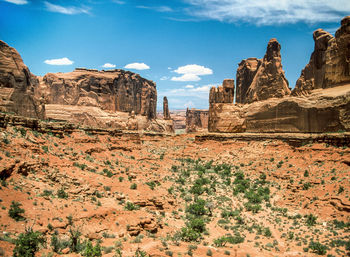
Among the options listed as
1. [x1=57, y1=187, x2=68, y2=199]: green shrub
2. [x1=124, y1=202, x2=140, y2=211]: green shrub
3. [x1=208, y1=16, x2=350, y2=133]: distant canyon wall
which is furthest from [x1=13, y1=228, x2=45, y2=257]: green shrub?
[x1=208, y1=16, x2=350, y2=133]: distant canyon wall

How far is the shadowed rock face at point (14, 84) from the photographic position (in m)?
25.0

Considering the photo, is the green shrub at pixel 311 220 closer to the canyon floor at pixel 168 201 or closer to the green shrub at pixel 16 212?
the canyon floor at pixel 168 201

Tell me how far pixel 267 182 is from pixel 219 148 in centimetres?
1143

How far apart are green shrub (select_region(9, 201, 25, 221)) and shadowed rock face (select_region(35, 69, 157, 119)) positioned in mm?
45528

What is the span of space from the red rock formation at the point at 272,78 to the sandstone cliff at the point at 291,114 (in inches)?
136

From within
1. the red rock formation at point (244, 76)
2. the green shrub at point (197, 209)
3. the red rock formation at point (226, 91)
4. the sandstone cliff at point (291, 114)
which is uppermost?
the red rock formation at point (244, 76)

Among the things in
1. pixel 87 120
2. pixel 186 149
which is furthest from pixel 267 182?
pixel 87 120

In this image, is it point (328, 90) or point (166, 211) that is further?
point (328, 90)

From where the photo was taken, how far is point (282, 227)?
1599 centimetres

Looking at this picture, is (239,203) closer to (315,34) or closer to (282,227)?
(282,227)

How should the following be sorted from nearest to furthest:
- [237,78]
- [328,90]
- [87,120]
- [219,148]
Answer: [328,90]
[219,148]
[87,120]
[237,78]

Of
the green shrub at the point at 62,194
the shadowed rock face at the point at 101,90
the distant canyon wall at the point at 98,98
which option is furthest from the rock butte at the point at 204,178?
the shadowed rock face at the point at 101,90

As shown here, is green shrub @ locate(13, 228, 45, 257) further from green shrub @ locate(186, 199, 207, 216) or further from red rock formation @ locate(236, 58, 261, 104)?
red rock formation @ locate(236, 58, 261, 104)

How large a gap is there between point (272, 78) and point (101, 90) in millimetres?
44407
